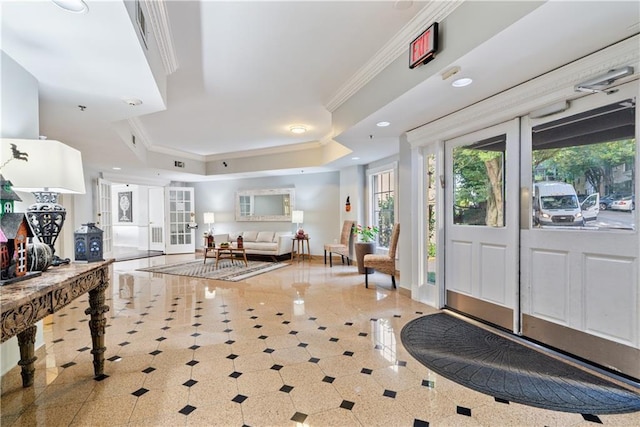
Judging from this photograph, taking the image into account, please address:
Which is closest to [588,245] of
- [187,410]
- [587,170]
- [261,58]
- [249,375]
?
[587,170]

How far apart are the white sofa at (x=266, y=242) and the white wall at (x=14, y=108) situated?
550 cm

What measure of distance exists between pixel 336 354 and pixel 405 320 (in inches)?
47.4

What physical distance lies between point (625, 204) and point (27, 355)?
4537 mm

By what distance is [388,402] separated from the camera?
2.01 metres

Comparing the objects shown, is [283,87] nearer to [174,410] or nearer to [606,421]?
[174,410]

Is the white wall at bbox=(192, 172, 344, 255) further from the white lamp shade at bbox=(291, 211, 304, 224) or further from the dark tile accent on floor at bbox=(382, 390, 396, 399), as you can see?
the dark tile accent on floor at bbox=(382, 390, 396, 399)

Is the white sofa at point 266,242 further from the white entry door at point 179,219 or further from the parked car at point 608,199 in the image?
the parked car at point 608,199

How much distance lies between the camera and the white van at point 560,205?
250cm

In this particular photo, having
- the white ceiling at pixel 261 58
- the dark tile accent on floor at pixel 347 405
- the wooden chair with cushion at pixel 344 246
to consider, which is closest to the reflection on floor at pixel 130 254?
the white ceiling at pixel 261 58

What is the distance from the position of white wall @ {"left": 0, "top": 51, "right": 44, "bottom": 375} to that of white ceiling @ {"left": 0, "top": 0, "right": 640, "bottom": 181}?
0.30 feet

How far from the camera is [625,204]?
2266 millimetres

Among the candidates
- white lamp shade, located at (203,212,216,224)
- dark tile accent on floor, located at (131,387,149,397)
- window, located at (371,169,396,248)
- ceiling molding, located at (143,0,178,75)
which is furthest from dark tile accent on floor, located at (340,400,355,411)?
white lamp shade, located at (203,212,216,224)

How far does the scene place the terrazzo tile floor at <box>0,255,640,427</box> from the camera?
1868 millimetres

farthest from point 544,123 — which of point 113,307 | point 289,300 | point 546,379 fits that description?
point 113,307
